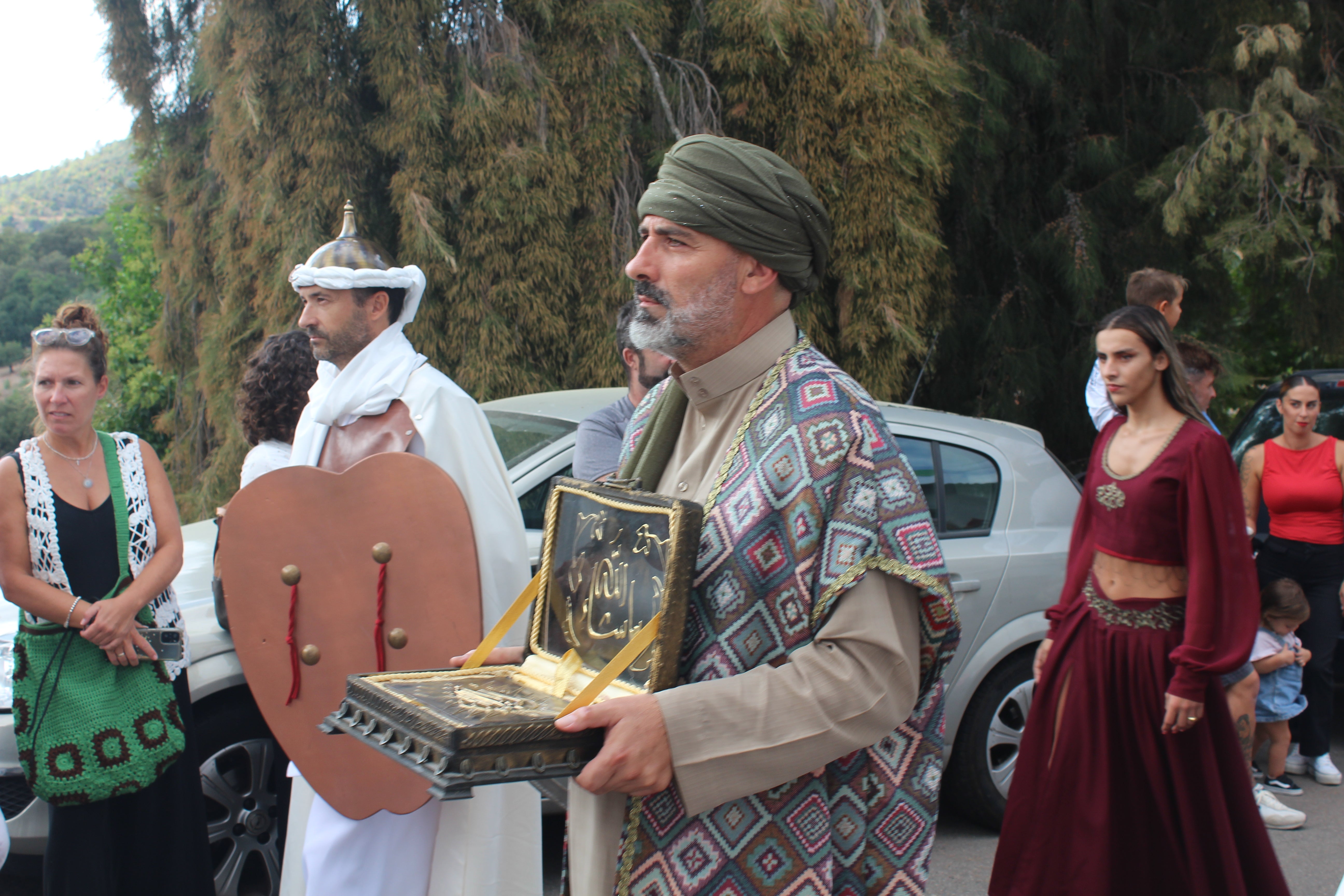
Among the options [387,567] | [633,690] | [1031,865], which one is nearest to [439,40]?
[387,567]

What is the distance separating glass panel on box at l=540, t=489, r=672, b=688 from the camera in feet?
5.16

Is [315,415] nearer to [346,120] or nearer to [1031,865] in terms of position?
[1031,865]

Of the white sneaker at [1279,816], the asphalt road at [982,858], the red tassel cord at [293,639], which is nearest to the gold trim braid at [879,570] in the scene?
the red tassel cord at [293,639]

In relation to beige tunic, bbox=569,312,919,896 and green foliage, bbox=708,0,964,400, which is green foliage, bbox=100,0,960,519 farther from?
beige tunic, bbox=569,312,919,896

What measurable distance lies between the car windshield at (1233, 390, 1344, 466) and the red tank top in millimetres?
307

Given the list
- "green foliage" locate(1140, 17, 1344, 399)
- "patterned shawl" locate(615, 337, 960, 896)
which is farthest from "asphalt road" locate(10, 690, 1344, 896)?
"green foliage" locate(1140, 17, 1344, 399)

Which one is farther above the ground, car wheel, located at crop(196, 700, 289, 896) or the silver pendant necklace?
the silver pendant necklace

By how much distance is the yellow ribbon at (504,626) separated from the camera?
5.98ft

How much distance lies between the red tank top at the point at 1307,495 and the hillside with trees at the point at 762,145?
2.06 meters

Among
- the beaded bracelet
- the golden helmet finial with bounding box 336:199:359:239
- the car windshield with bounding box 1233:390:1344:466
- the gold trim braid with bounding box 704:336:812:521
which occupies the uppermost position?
the golden helmet finial with bounding box 336:199:359:239

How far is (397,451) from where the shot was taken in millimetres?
2910

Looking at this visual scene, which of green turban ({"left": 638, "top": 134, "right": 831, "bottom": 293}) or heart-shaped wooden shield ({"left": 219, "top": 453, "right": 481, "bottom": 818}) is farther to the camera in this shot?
heart-shaped wooden shield ({"left": 219, "top": 453, "right": 481, "bottom": 818})

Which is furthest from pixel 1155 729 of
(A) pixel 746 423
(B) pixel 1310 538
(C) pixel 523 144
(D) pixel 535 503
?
(C) pixel 523 144

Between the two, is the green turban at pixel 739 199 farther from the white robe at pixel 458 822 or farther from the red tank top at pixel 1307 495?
the red tank top at pixel 1307 495
